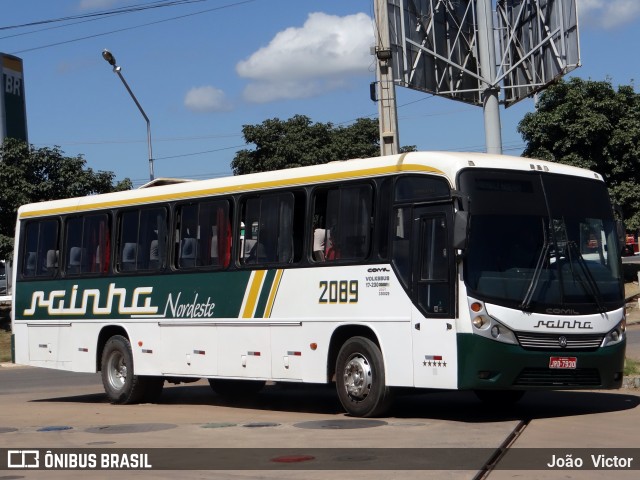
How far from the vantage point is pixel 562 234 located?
521 inches

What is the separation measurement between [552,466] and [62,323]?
11061 millimetres

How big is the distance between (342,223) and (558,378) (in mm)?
3176

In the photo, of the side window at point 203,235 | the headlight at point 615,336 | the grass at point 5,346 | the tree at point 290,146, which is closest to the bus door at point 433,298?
the headlight at point 615,336

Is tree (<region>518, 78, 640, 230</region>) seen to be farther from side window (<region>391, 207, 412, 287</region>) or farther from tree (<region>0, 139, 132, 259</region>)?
side window (<region>391, 207, 412, 287</region>)

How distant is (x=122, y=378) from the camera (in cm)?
1784

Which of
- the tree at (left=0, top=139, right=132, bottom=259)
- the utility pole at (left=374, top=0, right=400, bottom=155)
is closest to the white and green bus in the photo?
the utility pole at (left=374, top=0, right=400, bottom=155)

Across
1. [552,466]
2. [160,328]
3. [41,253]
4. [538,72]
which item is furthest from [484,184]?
[538,72]

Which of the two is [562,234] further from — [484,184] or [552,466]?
[552,466]

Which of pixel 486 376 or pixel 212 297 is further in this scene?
pixel 212 297

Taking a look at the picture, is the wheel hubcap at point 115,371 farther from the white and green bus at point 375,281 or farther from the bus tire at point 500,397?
the bus tire at point 500,397

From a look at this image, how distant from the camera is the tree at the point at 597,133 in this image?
1831 inches

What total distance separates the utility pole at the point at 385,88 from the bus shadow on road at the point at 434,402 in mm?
4277

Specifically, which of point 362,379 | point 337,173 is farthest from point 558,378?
point 337,173

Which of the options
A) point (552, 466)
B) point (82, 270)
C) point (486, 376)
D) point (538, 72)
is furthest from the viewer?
point (538, 72)
